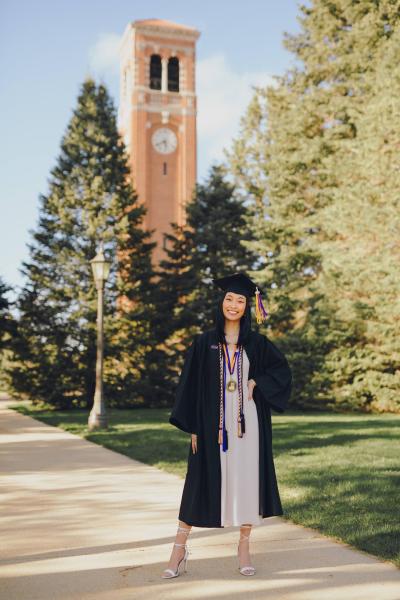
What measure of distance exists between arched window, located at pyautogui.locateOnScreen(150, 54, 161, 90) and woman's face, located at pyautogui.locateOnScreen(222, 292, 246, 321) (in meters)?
47.2

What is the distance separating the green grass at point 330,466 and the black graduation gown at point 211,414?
3.79 feet

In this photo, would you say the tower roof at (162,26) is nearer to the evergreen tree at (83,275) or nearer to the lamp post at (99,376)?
the evergreen tree at (83,275)

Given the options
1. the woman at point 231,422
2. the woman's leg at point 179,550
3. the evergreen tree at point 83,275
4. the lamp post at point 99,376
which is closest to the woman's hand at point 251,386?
the woman at point 231,422

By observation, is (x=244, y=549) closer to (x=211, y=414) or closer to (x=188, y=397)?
(x=211, y=414)

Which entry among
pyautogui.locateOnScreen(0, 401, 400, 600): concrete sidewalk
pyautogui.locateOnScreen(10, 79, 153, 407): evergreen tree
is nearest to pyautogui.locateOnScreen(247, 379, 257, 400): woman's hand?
pyautogui.locateOnScreen(0, 401, 400, 600): concrete sidewalk

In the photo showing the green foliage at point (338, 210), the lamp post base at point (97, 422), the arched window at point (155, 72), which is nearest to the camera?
the lamp post base at point (97, 422)

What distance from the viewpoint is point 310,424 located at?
51.1 ft

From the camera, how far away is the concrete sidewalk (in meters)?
3.77

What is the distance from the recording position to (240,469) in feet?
13.7

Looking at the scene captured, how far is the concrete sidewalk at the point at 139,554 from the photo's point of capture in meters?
3.77

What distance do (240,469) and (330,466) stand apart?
481 cm

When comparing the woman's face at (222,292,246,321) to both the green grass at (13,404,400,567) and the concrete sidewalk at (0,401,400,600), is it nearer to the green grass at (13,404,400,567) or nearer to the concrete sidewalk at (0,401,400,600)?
the concrete sidewalk at (0,401,400,600)

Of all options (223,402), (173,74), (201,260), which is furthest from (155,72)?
(223,402)

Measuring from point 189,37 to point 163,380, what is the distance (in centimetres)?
3340
